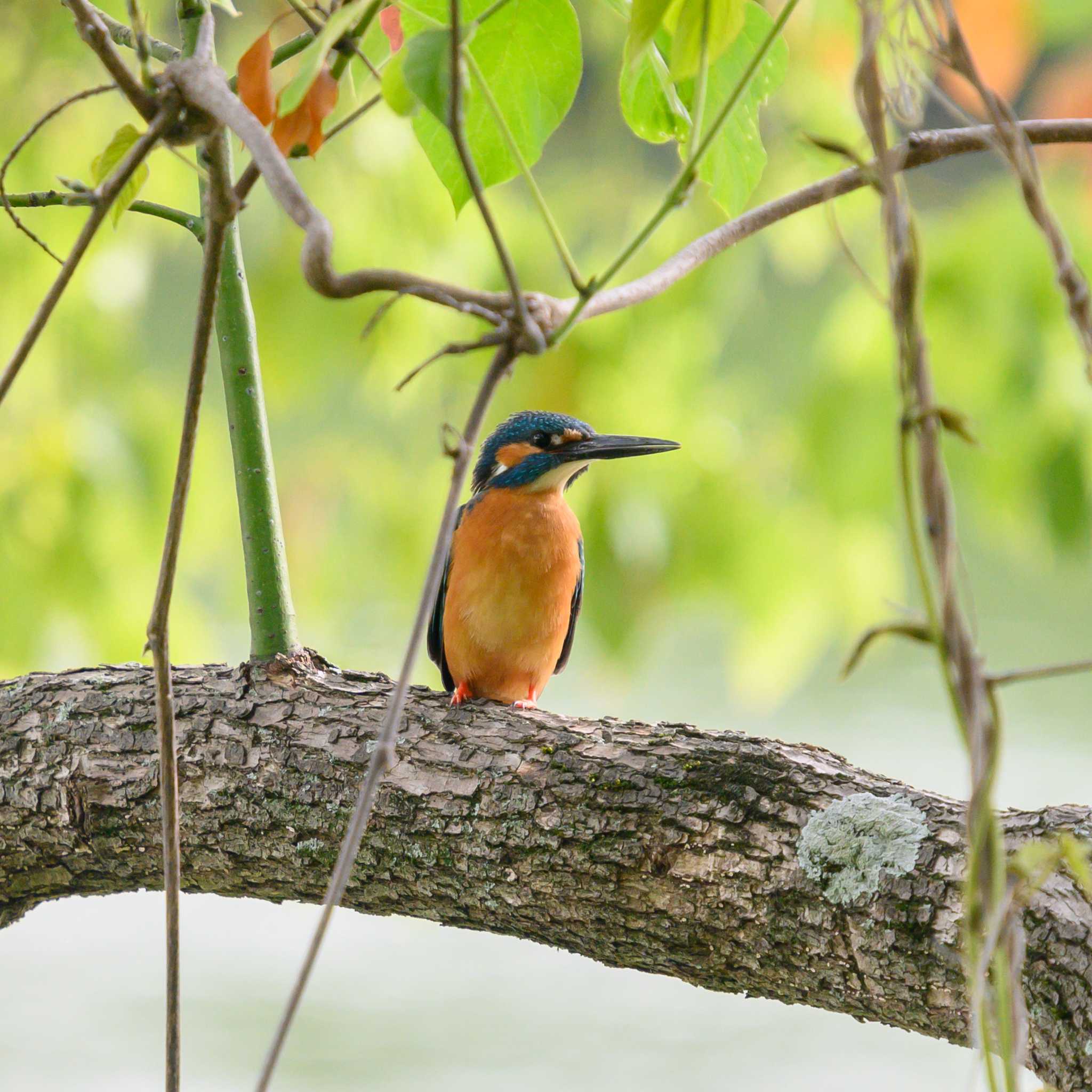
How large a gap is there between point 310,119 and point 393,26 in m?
0.20

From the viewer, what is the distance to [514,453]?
75.3 inches

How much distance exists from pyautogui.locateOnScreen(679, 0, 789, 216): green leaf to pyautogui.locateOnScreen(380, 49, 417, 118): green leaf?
0.26 m

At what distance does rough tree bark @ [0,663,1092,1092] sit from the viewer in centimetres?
88

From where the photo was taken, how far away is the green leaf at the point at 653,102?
0.76 m

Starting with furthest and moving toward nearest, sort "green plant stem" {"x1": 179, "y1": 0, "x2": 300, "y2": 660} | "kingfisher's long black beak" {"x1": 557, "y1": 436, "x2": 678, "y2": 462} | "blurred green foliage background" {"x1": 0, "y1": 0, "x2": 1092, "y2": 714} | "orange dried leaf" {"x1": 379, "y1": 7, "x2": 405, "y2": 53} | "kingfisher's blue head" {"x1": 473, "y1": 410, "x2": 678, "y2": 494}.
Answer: "blurred green foliage background" {"x1": 0, "y1": 0, "x2": 1092, "y2": 714} < "kingfisher's blue head" {"x1": 473, "y1": 410, "x2": 678, "y2": 494} < "kingfisher's long black beak" {"x1": 557, "y1": 436, "x2": 678, "y2": 462} < "green plant stem" {"x1": 179, "y1": 0, "x2": 300, "y2": 660} < "orange dried leaf" {"x1": 379, "y1": 7, "x2": 405, "y2": 53}

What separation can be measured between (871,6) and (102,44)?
0.39m

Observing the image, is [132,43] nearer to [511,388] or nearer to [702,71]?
[702,71]

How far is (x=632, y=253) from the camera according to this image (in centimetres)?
57

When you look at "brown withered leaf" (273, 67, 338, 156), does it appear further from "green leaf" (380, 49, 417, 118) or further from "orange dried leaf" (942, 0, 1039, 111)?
"orange dried leaf" (942, 0, 1039, 111)

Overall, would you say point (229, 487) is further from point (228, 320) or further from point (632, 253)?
point (632, 253)

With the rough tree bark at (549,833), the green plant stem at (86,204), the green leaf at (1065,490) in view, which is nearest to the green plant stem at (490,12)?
the green plant stem at (86,204)

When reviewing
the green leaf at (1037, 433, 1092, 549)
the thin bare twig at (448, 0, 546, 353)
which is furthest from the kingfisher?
the thin bare twig at (448, 0, 546, 353)

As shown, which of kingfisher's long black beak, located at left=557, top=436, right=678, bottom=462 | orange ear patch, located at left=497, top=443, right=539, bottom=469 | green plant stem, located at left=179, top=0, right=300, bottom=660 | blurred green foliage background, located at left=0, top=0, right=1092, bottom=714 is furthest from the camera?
blurred green foliage background, located at left=0, top=0, right=1092, bottom=714

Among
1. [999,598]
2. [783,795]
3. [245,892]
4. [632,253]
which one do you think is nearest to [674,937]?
[783,795]
